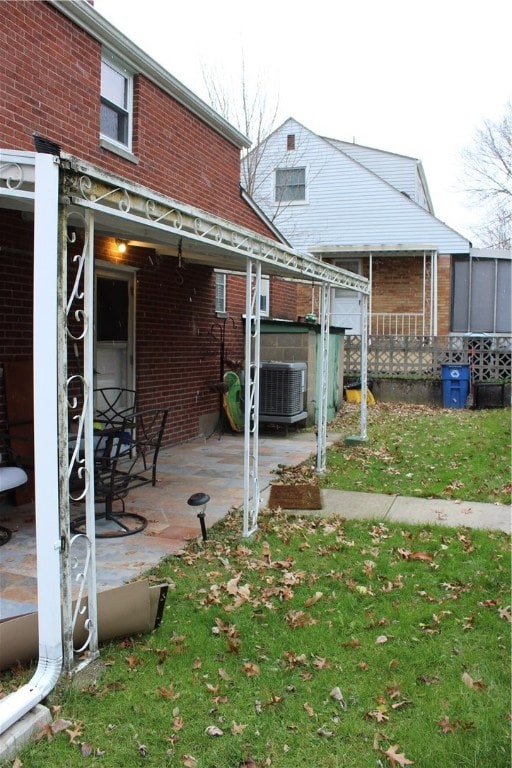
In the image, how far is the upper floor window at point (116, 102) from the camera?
759 centimetres

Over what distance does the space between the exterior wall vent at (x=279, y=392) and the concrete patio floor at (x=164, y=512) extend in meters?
0.56

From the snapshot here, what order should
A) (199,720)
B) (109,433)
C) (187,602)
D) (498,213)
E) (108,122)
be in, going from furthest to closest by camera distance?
(498,213), (108,122), (109,433), (187,602), (199,720)

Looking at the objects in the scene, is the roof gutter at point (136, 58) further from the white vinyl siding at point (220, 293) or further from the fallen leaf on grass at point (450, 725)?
the fallen leaf on grass at point (450, 725)

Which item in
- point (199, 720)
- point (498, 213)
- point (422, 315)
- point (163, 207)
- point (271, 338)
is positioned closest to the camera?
point (199, 720)

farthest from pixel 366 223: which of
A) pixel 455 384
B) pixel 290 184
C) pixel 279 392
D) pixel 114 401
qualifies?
pixel 114 401

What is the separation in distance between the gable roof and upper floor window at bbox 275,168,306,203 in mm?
216

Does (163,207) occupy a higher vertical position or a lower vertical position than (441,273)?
lower

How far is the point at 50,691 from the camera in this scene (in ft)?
9.57

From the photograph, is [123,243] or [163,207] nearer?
[163,207]

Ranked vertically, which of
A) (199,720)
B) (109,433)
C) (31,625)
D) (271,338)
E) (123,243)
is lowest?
(199,720)

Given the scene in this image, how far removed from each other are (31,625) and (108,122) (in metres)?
6.46

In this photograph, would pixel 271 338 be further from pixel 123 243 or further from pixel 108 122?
pixel 108 122

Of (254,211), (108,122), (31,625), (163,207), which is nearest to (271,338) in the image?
(254,211)

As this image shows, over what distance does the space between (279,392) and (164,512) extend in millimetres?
4668
